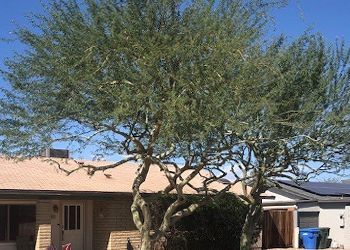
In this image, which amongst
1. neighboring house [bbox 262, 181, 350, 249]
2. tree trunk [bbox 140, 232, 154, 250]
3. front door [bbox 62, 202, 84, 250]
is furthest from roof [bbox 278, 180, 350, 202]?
tree trunk [bbox 140, 232, 154, 250]

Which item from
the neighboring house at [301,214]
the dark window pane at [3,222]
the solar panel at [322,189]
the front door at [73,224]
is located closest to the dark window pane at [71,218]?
the front door at [73,224]

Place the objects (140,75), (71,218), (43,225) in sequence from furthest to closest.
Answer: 1. (71,218)
2. (43,225)
3. (140,75)

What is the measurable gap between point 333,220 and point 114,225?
15.4 metres

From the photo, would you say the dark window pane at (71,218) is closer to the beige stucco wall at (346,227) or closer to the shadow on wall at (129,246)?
the shadow on wall at (129,246)

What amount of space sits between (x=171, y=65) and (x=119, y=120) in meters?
1.85

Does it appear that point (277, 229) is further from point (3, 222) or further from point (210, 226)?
point (3, 222)

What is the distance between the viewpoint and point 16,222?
21859 mm

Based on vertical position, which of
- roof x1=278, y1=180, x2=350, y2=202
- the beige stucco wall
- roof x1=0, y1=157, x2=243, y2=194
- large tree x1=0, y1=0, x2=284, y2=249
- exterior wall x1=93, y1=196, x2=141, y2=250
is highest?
large tree x1=0, y1=0, x2=284, y2=249

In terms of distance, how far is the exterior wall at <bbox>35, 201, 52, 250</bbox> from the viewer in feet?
70.5

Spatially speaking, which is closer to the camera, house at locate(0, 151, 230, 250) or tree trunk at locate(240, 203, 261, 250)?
house at locate(0, 151, 230, 250)

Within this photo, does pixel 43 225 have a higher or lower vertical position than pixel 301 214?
higher

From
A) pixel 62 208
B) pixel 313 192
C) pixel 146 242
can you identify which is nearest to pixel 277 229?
pixel 313 192

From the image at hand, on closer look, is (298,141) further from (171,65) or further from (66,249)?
(66,249)

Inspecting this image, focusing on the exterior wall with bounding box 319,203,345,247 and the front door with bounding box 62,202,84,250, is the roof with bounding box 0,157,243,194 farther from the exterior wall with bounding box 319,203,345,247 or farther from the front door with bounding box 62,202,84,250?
the exterior wall with bounding box 319,203,345,247
